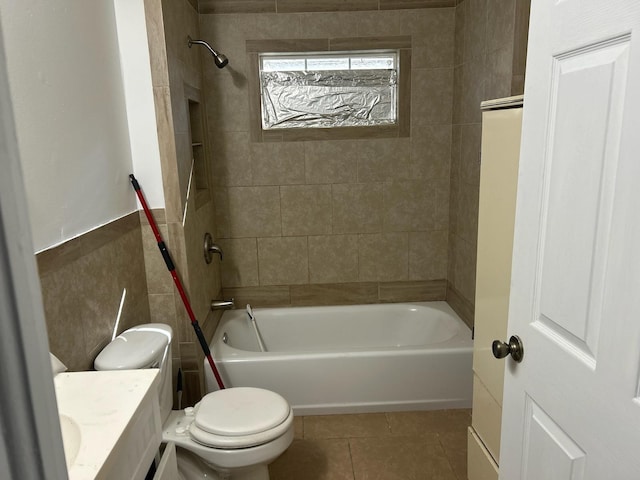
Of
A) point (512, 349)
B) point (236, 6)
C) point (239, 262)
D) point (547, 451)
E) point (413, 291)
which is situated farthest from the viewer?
point (413, 291)

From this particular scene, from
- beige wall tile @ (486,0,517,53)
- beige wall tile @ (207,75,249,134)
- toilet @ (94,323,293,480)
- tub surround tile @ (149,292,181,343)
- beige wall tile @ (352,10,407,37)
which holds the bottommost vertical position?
toilet @ (94,323,293,480)

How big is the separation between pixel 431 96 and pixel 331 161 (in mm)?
716

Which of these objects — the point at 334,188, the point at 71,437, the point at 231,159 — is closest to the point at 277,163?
the point at 231,159

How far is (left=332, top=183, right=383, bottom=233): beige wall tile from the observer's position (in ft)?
10.0

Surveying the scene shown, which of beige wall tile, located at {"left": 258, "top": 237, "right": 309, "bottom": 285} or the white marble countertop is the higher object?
the white marble countertop

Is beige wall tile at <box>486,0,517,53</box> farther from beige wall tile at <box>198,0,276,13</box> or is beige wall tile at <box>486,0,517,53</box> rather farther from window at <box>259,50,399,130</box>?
beige wall tile at <box>198,0,276,13</box>

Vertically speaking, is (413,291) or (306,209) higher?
(306,209)

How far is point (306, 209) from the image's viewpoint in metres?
3.07

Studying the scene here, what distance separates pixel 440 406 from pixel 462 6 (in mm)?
2215

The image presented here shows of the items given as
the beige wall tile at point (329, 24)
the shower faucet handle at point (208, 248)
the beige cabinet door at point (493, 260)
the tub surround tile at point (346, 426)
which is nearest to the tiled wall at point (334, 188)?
the beige wall tile at point (329, 24)

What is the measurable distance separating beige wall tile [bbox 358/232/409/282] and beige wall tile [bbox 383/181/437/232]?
2.8 inches

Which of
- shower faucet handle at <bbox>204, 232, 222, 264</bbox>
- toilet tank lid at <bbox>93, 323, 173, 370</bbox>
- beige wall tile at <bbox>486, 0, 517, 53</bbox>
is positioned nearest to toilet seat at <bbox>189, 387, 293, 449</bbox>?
toilet tank lid at <bbox>93, 323, 173, 370</bbox>

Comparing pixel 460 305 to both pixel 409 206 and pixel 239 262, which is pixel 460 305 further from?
pixel 239 262

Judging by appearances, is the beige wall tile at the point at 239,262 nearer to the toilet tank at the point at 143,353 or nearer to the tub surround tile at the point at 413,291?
the tub surround tile at the point at 413,291
